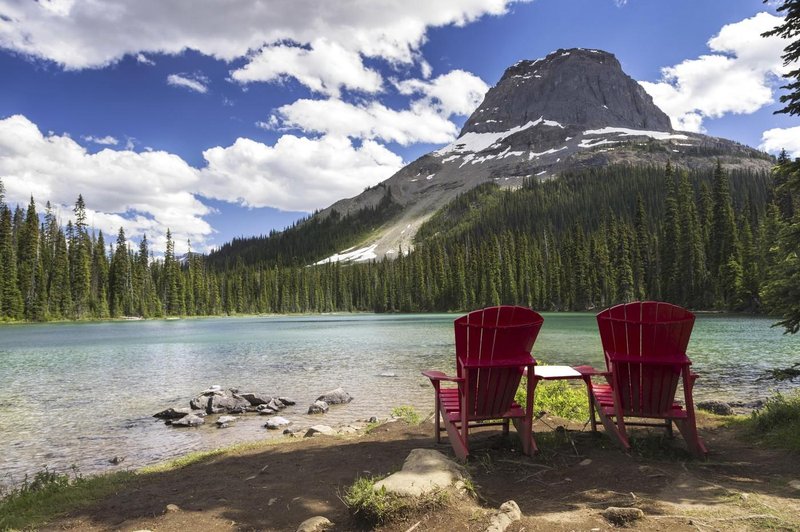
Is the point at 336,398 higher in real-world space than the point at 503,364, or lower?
lower

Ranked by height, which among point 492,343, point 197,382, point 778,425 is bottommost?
point 197,382

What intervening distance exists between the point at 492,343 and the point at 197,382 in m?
18.8

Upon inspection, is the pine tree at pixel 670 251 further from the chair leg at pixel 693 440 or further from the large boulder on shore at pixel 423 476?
the large boulder on shore at pixel 423 476

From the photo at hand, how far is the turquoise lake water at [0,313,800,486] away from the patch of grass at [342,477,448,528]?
8.05 meters

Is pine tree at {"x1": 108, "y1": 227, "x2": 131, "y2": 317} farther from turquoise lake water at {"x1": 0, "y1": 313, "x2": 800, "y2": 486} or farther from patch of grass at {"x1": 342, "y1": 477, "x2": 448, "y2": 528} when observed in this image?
patch of grass at {"x1": 342, "y1": 477, "x2": 448, "y2": 528}

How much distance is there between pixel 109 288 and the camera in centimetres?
10050

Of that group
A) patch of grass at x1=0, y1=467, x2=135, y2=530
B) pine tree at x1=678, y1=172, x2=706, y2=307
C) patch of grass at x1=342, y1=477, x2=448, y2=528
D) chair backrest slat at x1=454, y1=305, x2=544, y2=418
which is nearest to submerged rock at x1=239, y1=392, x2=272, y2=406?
patch of grass at x1=0, y1=467, x2=135, y2=530

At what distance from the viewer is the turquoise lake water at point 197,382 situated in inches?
462

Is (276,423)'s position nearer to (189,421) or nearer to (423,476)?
(189,421)

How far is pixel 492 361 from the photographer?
6.07 m

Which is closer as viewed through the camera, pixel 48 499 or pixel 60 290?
pixel 48 499

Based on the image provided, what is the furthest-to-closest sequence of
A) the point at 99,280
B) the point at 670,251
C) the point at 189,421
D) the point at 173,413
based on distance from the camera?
the point at 99,280 → the point at 670,251 → the point at 173,413 → the point at 189,421

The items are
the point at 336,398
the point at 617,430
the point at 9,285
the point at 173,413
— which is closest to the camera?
the point at 617,430

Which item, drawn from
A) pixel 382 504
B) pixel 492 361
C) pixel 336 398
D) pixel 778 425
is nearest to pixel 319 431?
pixel 336 398
